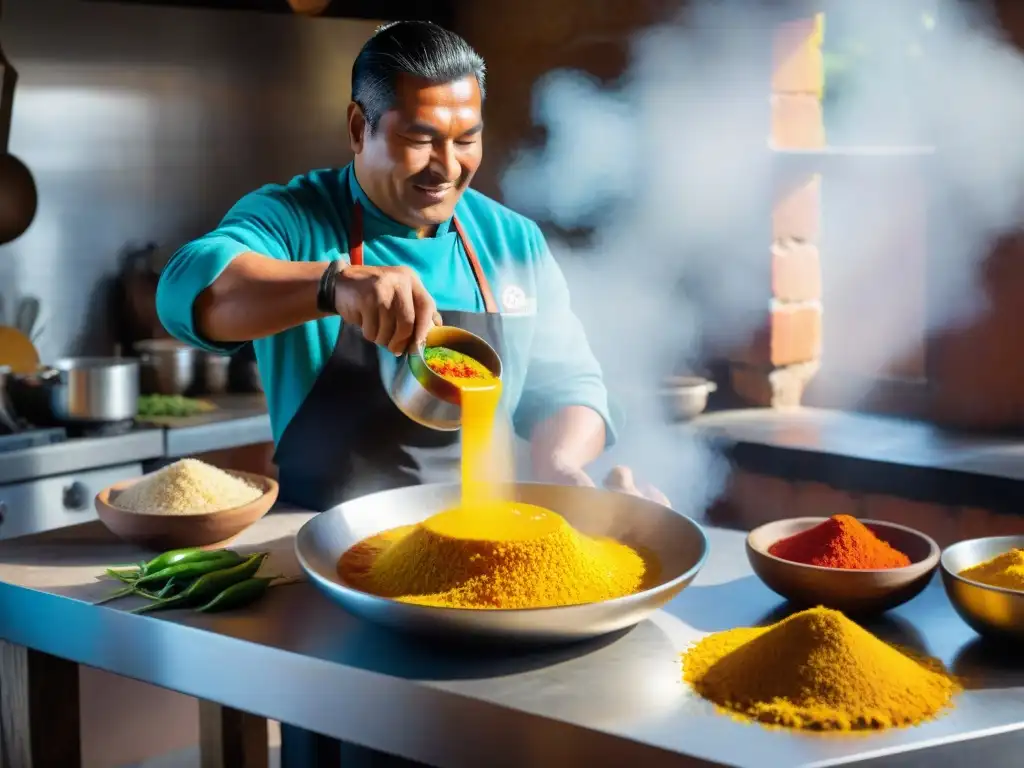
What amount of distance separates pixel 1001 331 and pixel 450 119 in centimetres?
160

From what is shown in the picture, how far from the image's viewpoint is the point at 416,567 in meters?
1.51

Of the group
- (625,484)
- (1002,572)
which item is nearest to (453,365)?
Result: (625,484)

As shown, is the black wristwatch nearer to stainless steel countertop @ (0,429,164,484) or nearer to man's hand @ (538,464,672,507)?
man's hand @ (538,464,672,507)

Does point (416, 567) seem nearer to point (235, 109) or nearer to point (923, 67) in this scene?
point (923, 67)

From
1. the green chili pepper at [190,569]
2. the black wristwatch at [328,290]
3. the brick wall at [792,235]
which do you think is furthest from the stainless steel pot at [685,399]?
the green chili pepper at [190,569]

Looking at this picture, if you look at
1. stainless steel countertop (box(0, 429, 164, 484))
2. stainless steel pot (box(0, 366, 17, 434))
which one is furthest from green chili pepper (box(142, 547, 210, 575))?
stainless steel pot (box(0, 366, 17, 434))

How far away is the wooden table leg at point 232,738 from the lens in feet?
6.65

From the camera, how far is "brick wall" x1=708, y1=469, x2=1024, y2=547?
9.20ft

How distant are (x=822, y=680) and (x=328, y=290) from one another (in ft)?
2.89

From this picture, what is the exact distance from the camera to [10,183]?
3.63 metres

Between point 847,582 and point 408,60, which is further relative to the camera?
point 408,60

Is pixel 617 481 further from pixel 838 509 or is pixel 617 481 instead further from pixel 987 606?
pixel 838 509

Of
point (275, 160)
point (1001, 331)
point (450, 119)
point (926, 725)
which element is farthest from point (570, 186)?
point (926, 725)

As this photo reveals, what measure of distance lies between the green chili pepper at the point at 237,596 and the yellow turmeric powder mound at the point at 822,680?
23.7 inches
